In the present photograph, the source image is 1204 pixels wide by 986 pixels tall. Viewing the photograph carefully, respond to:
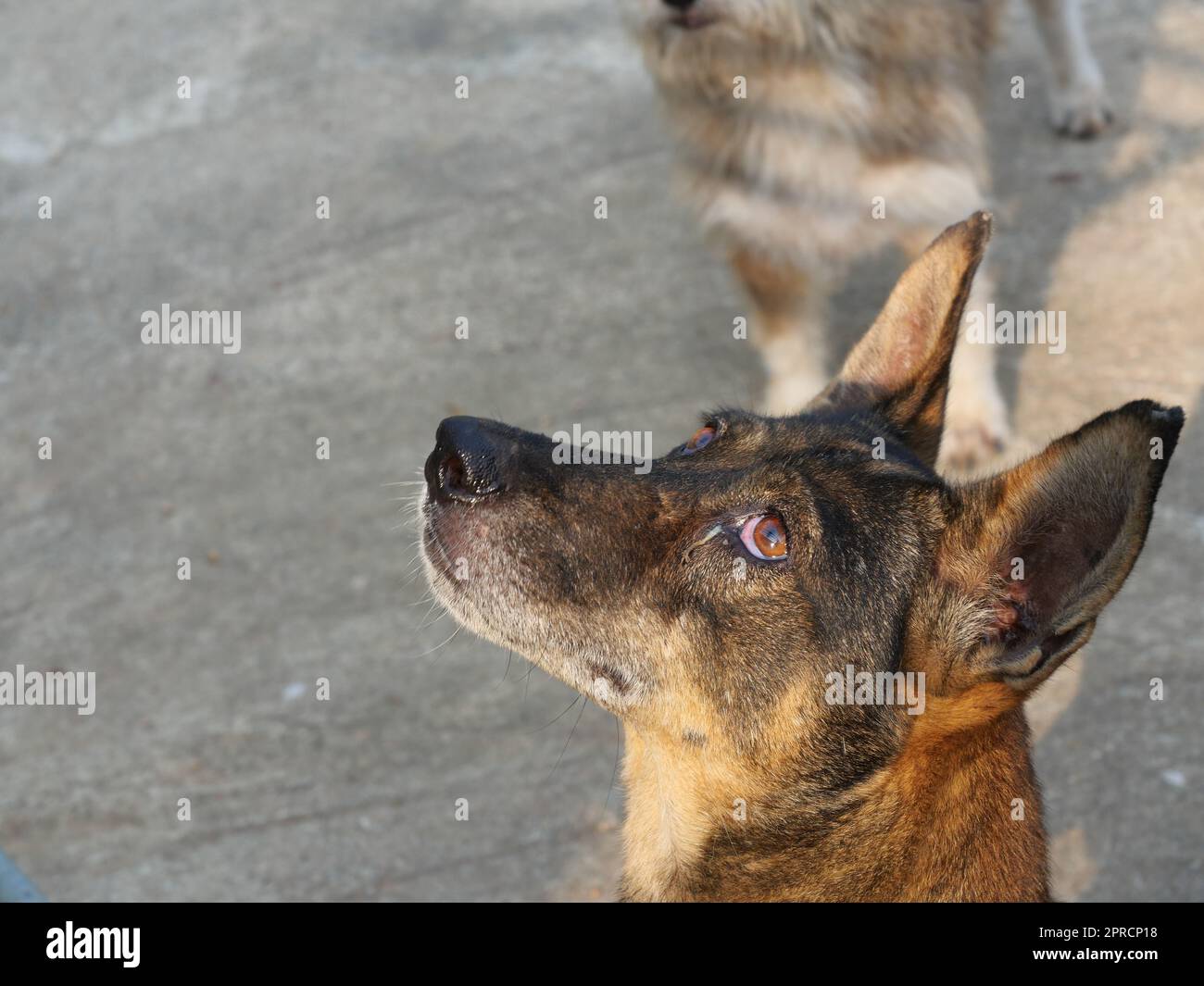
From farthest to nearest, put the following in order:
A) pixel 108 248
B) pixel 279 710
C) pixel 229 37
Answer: pixel 229 37 → pixel 108 248 → pixel 279 710

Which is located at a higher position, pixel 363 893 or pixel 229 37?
pixel 229 37

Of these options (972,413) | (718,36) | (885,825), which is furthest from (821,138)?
(885,825)

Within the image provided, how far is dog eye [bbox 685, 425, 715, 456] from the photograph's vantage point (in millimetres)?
3094

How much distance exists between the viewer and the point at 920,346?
3137 millimetres

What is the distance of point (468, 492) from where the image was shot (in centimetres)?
273

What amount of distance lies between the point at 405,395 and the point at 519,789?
2.25 metres

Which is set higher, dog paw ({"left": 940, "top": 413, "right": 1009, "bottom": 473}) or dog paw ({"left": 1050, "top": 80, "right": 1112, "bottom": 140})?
dog paw ({"left": 1050, "top": 80, "right": 1112, "bottom": 140})

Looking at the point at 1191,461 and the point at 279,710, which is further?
the point at 1191,461

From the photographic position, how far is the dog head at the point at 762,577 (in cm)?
252

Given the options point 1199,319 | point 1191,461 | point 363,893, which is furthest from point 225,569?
point 1199,319

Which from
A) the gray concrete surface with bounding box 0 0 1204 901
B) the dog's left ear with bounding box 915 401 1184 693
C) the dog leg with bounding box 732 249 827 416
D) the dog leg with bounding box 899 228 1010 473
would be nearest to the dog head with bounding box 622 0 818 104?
the dog leg with bounding box 732 249 827 416

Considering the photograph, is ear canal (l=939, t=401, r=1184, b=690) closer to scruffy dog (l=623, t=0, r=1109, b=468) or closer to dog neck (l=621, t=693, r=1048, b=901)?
dog neck (l=621, t=693, r=1048, b=901)

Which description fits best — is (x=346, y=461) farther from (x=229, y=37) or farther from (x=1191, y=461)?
(x=229, y=37)

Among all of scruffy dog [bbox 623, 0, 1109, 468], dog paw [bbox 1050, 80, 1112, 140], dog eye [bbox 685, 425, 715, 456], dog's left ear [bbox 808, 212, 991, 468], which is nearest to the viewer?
dog's left ear [bbox 808, 212, 991, 468]
